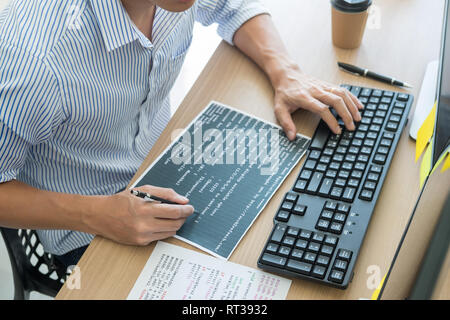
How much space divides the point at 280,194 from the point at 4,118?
0.47m

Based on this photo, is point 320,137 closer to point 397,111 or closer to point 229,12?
point 397,111

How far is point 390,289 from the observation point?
1.93ft

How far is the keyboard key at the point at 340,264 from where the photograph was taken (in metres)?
0.79

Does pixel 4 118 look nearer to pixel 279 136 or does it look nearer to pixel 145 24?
pixel 145 24

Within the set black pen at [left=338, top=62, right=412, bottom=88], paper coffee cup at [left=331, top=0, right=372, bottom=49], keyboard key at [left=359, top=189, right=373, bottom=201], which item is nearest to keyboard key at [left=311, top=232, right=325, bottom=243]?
keyboard key at [left=359, top=189, right=373, bottom=201]

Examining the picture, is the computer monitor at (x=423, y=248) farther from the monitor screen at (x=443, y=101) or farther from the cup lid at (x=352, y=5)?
the cup lid at (x=352, y=5)

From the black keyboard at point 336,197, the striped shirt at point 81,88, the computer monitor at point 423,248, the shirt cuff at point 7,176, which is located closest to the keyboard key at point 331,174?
the black keyboard at point 336,197

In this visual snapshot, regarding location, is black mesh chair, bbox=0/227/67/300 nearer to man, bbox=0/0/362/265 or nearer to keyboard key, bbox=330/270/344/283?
man, bbox=0/0/362/265

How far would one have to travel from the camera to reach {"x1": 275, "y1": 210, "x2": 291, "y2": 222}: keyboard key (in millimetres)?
872

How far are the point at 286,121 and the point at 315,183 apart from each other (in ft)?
0.57

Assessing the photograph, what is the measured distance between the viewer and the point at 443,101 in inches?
34.3

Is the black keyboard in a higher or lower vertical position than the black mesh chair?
higher

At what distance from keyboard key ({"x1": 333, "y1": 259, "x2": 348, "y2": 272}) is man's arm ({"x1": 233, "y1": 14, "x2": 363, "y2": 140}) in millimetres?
299

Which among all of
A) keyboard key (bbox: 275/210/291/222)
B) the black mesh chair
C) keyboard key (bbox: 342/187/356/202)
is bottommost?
the black mesh chair
